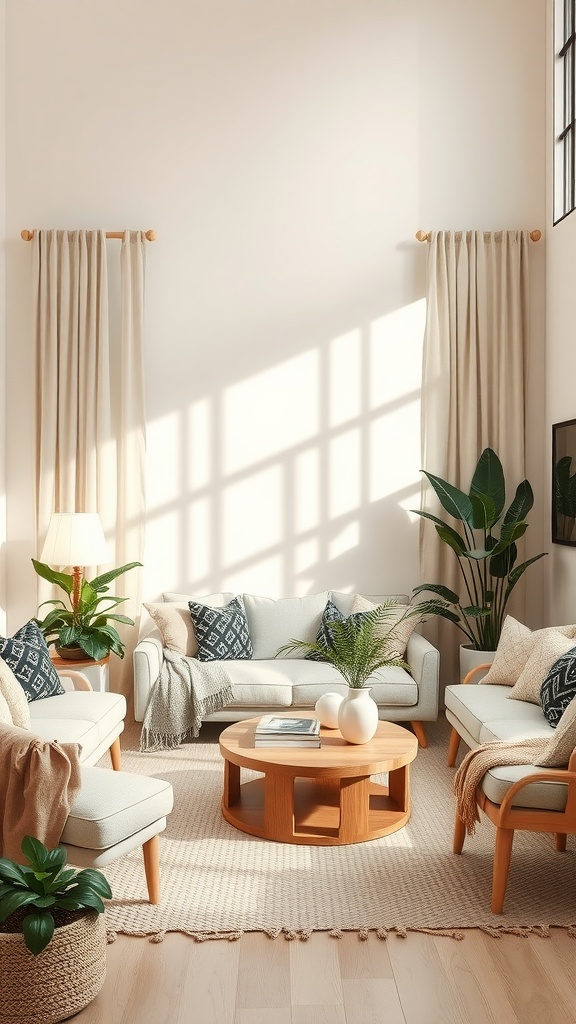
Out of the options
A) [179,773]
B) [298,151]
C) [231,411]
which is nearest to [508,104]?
[298,151]

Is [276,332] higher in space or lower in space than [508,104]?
lower

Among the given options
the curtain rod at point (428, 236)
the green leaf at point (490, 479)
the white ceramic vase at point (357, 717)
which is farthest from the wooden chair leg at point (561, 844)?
the curtain rod at point (428, 236)

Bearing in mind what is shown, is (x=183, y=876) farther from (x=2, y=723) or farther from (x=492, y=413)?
(x=492, y=413)

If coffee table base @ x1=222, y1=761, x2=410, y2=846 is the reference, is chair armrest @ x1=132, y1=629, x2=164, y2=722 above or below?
above

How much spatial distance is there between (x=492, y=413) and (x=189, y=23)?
10.5 feet

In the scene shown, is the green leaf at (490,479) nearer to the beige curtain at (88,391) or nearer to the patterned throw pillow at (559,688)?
the patterned throw pillow at (559,688)

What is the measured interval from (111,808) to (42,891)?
0.43 metres

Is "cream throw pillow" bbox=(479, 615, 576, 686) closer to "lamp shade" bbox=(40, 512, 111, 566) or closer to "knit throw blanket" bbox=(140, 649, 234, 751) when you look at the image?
"knit throw blanket" bbox=(140, 649, 234, 751)

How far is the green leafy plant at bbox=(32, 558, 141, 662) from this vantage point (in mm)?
5047

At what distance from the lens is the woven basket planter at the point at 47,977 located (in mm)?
2395

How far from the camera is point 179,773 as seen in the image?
462cm

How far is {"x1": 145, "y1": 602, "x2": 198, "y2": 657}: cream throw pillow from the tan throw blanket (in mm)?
2299

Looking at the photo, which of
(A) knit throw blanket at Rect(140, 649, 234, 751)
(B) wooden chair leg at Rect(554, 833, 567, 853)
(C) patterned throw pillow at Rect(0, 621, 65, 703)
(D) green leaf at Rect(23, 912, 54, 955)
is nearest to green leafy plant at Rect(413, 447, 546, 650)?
(A) knit throw blanket at Rect(140, 649, 234, 751)

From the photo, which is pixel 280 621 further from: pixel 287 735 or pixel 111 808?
pixel 111 808
